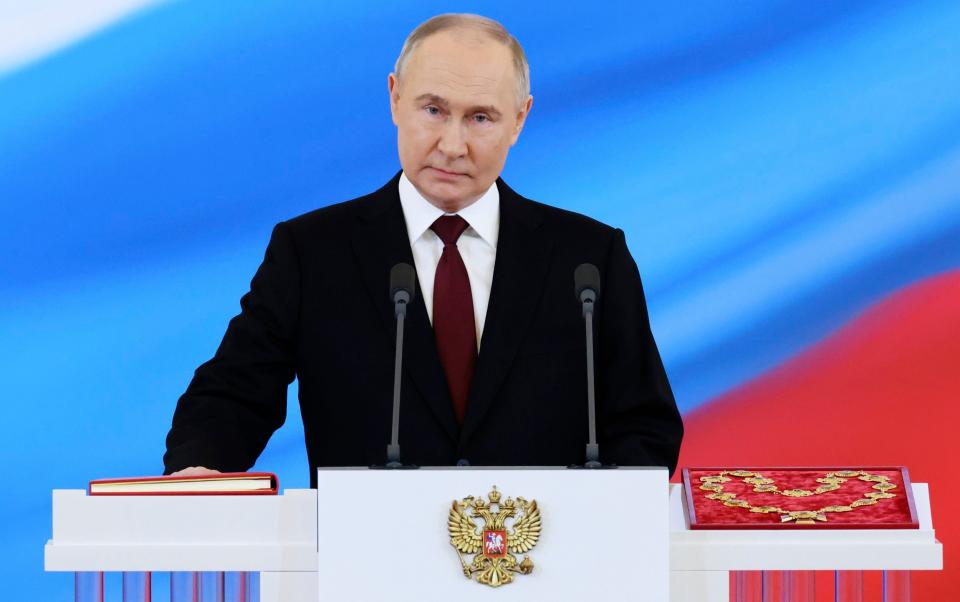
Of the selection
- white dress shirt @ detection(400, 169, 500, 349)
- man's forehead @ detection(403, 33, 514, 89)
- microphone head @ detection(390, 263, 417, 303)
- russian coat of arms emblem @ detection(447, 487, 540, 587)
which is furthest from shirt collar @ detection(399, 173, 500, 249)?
russian coat of arms emblem @ detection(447, 487, 540, 587)

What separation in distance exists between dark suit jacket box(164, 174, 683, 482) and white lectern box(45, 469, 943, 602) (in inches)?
17.4

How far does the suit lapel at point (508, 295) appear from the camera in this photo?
2.46 m

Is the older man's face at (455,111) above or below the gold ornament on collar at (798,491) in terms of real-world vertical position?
above

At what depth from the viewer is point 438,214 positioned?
103 inches

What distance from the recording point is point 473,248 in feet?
8.59

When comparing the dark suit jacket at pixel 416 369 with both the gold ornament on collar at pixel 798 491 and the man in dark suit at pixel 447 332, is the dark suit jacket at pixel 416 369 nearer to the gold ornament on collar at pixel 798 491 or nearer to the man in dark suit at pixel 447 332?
the man in dark suit at pixel 447 332

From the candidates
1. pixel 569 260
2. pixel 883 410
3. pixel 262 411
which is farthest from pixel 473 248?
pixel 883 410

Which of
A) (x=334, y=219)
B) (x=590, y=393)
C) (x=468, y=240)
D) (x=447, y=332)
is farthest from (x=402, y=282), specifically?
(x=334, y=219)

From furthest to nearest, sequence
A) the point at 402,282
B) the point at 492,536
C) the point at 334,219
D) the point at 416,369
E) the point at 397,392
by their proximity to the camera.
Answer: the point at 334,219 < the point at 416,369 < the point at 402,282 < the point at 397,392 < the point at 492,536

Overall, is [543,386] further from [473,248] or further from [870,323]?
[870,323]

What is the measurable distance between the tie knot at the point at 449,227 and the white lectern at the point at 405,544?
729 millimetres

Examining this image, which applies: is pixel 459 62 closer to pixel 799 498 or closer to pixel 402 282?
pixel 402 282

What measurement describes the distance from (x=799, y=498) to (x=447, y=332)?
0.71 m

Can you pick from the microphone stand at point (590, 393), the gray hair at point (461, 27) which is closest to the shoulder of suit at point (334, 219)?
the gray hair at point (461, 27)
